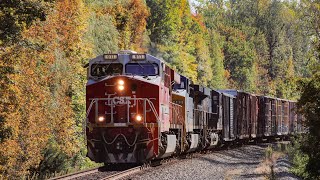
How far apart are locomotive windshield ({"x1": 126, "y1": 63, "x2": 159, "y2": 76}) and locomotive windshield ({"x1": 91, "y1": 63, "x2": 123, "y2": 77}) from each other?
0.35 metres

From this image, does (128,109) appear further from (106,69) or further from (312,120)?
(312,120)

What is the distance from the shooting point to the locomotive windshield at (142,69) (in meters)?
22.3

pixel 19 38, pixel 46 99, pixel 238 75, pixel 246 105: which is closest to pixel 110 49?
pixel 246 105

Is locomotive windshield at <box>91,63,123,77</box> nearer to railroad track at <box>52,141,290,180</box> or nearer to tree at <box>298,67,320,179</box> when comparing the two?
railroad track at <box>52,141,290,180</box>

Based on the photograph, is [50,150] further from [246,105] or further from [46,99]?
[246,105]

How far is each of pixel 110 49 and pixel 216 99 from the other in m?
13.7

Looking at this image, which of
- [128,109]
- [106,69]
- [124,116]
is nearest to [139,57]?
[106,69]

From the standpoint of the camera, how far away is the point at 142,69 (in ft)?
73.7

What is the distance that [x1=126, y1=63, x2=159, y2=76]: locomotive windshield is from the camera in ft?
73.3

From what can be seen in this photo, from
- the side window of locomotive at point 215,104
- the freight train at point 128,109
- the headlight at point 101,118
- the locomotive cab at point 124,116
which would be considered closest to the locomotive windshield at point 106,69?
the freight train at point 128,109

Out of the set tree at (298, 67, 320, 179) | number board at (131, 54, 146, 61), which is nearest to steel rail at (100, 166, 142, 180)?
number board at (131, 54, 146, 61)

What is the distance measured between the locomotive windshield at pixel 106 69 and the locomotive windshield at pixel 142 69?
0.35m

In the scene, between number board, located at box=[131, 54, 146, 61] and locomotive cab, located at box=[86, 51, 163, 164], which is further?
Answer: number board, located at box=[131, 54, 146, 61]

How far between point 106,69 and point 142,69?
1378 millimetres
